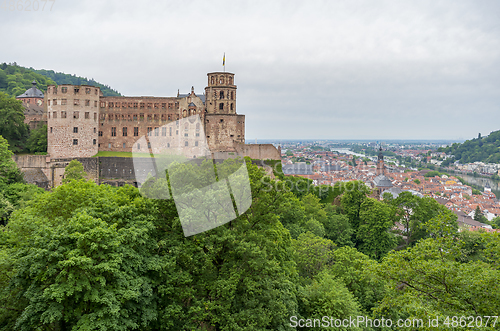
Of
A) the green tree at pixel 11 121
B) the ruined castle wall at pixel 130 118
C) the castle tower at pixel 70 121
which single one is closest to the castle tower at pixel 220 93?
the ruined castle wall at pixel 130 118

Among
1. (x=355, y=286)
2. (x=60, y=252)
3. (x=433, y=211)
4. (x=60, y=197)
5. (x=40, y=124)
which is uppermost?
(x=40, y=124)

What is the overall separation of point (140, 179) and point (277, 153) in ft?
62.8

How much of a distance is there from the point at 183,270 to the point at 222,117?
38.3 m

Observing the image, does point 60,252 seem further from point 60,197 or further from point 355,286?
point 355,286

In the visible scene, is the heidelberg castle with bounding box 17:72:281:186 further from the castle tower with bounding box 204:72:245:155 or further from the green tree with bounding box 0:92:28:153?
the green tree with bounding box 0:92:28:153

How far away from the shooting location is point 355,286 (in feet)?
82.6

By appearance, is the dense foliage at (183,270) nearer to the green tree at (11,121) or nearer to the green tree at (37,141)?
the green tree at (11,121)

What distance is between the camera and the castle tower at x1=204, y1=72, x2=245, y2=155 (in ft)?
173

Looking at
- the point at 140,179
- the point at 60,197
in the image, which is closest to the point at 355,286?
the point at 60,197

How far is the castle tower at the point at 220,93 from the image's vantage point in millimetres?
52750

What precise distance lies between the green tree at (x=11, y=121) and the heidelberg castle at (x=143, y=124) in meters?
3.64

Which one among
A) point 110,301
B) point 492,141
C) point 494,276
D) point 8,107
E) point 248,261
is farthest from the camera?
point 492,141

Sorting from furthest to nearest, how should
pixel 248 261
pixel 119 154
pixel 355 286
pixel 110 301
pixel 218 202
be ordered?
pixel 119 154, pixel 355 286, pixel 218 202, pixel 248 261, pixel 110 301

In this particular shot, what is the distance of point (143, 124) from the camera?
59156mm
